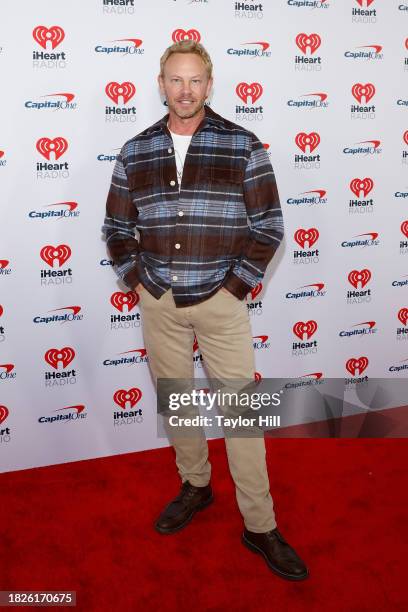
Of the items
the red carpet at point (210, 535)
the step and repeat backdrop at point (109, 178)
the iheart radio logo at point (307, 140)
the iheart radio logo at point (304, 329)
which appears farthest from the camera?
the iheart radio logo at point (304, 329)

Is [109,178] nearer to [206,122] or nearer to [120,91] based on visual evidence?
[120,91]

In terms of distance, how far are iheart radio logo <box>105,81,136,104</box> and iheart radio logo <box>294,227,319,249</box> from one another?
1.19m

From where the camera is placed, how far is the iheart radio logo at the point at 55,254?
123 inches

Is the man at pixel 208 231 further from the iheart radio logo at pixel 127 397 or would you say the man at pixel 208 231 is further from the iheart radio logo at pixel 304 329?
the iheart radio logo at pixel 304 329

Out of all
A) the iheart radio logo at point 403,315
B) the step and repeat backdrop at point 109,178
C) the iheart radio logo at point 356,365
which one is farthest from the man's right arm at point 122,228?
the iheart radio logo at point 403,315

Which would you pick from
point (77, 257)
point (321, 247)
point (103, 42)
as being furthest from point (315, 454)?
point (103, 42)

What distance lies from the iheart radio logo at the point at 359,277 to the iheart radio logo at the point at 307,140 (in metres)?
0.79

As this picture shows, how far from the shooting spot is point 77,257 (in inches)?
126

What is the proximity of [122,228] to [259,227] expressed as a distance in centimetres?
62

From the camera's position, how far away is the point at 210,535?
2705 mm

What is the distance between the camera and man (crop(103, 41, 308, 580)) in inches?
96.2

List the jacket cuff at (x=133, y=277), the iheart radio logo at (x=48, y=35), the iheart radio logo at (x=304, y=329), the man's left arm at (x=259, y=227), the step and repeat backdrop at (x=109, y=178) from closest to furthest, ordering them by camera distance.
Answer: the man's left arm at (x=259, y=227) < the jacket cuff at (x=133, y=277) < the iheart radio logo at (x=48, y=35) < the step and repeat backdrop at (x=109, y=178) < the iheart radio logo at (x=304, y=329)

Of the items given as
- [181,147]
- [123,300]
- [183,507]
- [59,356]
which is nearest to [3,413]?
[59,356]

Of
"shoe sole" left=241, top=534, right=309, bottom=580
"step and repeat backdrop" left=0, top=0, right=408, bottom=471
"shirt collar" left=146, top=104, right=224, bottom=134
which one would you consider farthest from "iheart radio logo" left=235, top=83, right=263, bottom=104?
"shoe sole" left=241, top=534, right=309, bottom=580
